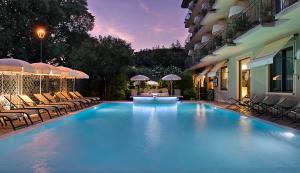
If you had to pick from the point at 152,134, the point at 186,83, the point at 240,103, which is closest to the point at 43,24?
the point at 186,83

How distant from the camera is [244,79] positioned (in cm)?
2575

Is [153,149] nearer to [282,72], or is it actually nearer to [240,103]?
[282,72]

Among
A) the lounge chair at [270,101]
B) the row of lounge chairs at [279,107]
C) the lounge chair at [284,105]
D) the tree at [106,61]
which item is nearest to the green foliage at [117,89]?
the tree at [106,61]

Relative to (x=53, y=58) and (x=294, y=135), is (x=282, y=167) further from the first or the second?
(x=53, y=58)

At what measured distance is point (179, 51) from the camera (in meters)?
59.5

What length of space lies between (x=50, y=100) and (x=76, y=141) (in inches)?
324

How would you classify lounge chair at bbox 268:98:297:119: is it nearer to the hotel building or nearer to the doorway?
the hotel building

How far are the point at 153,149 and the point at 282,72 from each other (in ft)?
32.7

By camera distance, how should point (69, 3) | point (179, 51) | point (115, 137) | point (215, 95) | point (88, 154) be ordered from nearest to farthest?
point (88, 154)
point (115, 137)
point (215, 95)
point (69, 3)
point (179, 51)

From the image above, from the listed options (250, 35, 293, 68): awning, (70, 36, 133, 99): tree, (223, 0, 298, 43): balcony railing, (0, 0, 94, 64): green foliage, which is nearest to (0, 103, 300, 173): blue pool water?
(250, 35, 293, 68): awning

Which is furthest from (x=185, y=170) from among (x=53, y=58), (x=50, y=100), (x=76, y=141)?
A: (x=53, y=58)

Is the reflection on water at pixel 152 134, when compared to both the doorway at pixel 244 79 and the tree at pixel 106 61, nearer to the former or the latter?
the doorway at pixel 244 79

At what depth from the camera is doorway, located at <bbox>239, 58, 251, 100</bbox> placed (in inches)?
959

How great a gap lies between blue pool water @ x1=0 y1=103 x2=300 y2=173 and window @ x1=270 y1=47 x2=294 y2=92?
3.68m
